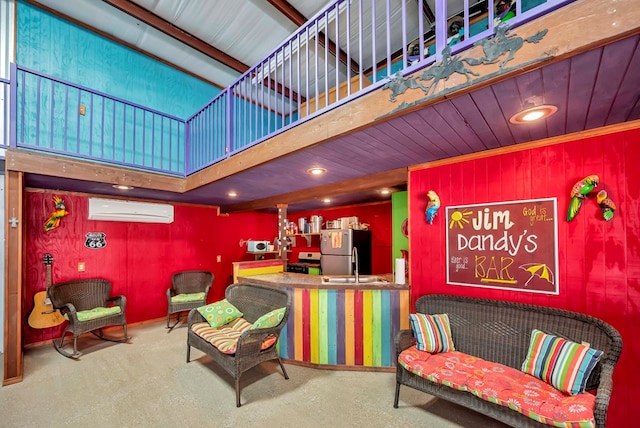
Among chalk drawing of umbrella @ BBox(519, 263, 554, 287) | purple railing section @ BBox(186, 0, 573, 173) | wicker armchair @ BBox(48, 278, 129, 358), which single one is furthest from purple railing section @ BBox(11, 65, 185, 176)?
chalk drawing of umbrella @ BBox(519, 263, 554, 287)

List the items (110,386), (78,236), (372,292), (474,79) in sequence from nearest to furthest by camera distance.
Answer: (474,79)
(110,386)
(372,292)
(78,236)

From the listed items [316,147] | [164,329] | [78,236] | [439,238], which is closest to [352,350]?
[439,238]

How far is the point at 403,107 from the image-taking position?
1693 mm

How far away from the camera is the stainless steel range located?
5.39 meters

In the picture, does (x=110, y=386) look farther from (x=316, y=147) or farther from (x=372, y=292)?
(x=316, y=147)

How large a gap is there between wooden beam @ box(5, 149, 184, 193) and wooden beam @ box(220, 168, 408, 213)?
1358 millimetres

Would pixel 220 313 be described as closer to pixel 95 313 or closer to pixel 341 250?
pixel 95 313

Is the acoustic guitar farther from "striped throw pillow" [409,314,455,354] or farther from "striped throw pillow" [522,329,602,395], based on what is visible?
"striped throw pillow" [522,329,602,395]

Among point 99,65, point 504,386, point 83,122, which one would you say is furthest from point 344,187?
point 99,65

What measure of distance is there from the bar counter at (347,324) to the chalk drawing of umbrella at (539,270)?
1.05 m

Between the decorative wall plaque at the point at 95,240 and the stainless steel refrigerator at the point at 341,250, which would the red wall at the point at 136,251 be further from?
the stainless steel refrigerator at the point at 341,250

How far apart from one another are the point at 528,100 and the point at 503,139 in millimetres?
701

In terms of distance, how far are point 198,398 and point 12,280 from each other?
2167 millimetres

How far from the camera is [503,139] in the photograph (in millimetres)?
2264
